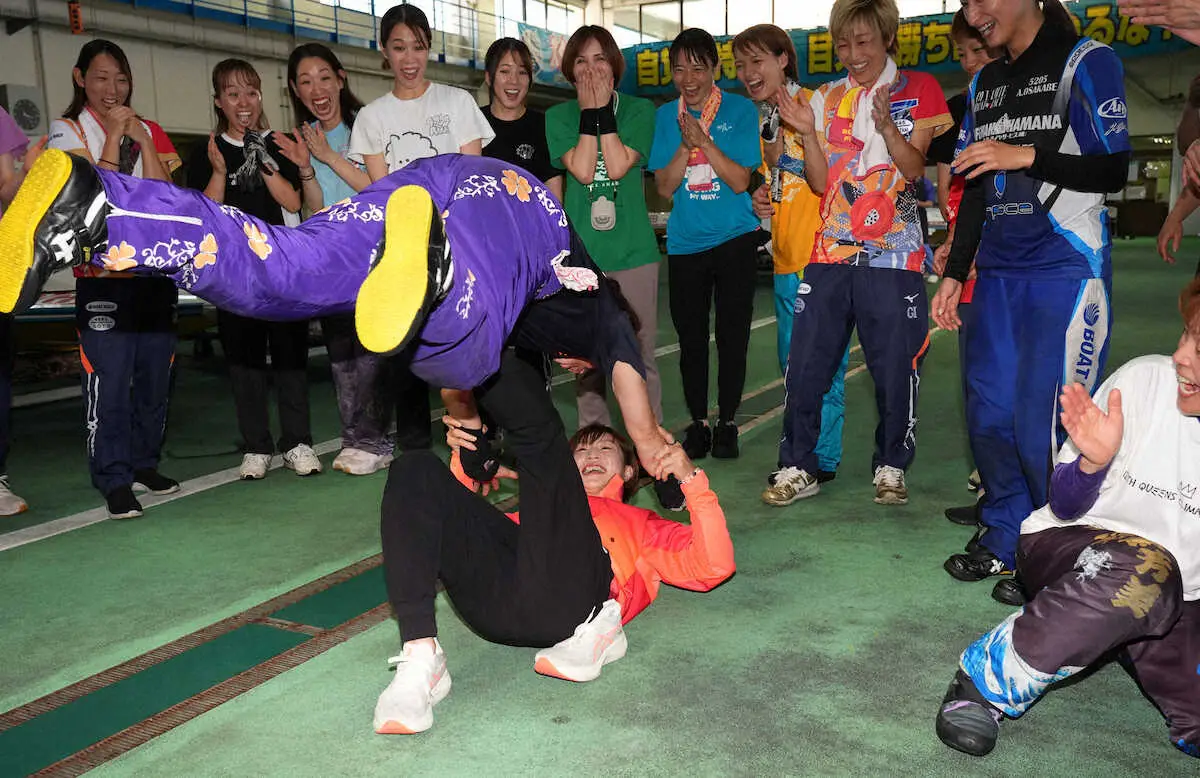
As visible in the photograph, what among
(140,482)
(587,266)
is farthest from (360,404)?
(587,266)

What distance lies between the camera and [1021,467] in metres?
3.04

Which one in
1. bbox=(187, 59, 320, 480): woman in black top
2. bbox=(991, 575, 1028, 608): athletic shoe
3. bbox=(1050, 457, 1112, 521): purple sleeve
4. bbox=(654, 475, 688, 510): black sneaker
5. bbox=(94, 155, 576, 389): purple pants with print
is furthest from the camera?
bbox=(187, 59, 320, 480): woman in black top

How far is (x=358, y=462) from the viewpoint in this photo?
448cm

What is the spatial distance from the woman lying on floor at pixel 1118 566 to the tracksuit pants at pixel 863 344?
1453mm

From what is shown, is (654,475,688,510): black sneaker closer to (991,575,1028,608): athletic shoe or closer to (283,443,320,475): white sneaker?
(991,575,1028,608): athletic shoe

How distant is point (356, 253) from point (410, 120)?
2.16 metres

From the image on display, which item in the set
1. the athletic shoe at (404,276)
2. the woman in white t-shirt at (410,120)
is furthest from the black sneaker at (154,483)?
the athletic shoe at (404,276)

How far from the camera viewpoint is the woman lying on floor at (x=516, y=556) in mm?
2201

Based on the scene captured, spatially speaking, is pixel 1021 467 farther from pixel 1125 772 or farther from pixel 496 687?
pixel 496 687

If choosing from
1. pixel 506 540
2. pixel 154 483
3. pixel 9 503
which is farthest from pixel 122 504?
pixel 506 540

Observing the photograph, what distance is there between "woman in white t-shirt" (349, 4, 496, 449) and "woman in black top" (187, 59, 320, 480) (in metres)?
0.41

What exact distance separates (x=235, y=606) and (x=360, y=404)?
1683mm

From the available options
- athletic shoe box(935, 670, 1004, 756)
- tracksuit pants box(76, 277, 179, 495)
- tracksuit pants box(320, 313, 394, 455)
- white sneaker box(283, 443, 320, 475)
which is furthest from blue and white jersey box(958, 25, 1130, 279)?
tracksuit pants box(76, 277, 179, 495)

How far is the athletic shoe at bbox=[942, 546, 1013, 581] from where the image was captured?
9.95 ft
